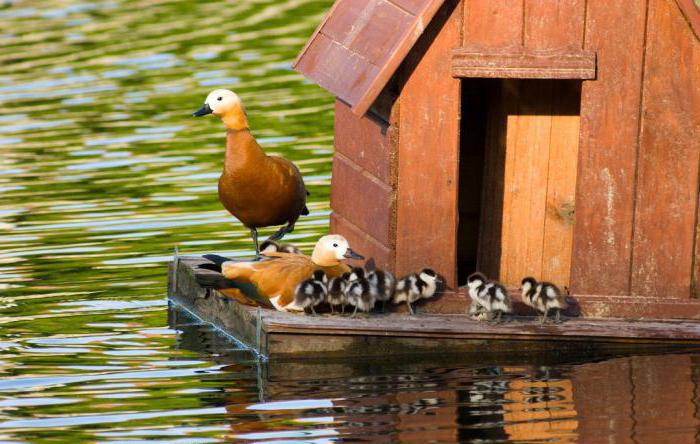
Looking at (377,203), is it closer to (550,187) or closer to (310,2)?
(550,187)

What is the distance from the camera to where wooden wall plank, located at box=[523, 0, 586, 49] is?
11.9 metres

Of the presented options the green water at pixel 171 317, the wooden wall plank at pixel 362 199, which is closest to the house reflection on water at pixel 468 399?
the green water at pixel 171 317

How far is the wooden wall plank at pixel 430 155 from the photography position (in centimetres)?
1206

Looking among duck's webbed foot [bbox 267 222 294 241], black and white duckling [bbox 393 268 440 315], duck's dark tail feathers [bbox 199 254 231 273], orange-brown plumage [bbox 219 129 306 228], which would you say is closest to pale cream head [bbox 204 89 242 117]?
orange-brown plumage [bbox 219 129 306 228]

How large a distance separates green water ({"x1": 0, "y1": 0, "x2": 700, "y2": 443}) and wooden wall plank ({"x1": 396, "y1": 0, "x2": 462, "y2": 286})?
2.65 feet

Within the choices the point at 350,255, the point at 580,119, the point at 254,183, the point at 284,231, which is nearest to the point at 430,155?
the point at 350,255

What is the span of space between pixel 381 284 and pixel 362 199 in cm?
120

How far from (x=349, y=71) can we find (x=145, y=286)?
3.57 meters

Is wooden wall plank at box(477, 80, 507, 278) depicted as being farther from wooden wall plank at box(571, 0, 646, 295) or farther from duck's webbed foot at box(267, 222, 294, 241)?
duck's webbed foot at box(267, 222, 294, 241)

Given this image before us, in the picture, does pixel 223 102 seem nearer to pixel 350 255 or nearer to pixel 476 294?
pixel 350 255

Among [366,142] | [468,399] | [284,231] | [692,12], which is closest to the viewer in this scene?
[468,399]

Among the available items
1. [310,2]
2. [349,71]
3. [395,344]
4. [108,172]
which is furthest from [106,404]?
[310,2]

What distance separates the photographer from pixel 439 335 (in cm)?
1191

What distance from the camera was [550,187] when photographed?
13.3 m
